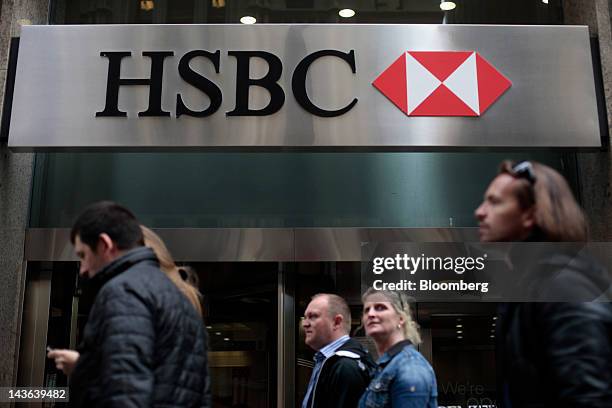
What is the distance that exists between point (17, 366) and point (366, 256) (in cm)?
325

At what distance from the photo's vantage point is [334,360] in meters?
4.16

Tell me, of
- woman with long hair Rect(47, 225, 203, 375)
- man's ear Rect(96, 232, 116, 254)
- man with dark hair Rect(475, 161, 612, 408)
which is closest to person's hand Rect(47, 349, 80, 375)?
woman with long hair Rect(47, 225, 203, 375)

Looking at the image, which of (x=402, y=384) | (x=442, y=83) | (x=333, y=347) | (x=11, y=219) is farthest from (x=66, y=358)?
(x=442, y=83)

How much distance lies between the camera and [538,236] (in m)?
2.09

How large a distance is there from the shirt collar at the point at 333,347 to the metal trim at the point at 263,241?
1.97 m

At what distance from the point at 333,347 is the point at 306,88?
9.52ft

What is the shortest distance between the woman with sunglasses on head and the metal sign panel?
2541mm

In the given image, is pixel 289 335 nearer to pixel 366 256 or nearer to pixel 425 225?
pixel 366 256

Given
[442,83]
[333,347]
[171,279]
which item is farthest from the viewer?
[442,83]

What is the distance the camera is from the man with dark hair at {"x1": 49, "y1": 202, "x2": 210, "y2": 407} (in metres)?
2.28

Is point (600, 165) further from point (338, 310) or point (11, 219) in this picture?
point (11, 219)

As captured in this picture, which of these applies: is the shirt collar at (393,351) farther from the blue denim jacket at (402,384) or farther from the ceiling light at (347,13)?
the ceiling light at (347,13)

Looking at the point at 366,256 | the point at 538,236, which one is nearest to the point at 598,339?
the point at 538,236

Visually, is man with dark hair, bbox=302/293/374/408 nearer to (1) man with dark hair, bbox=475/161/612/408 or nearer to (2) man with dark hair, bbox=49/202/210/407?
(2) man with dark hair, bbox=49/202/210/407
